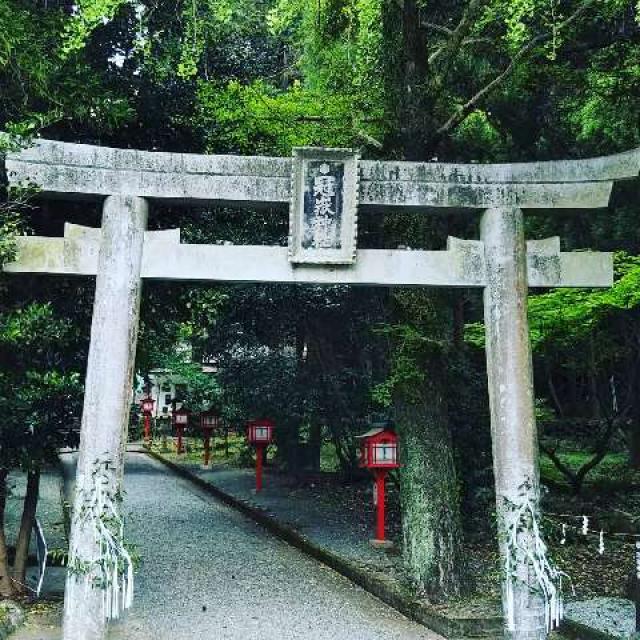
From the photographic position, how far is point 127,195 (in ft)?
21.6

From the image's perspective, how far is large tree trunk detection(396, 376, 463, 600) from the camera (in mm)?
7879

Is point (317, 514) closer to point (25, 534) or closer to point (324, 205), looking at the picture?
point (25, 534)

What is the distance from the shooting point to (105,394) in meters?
6.25

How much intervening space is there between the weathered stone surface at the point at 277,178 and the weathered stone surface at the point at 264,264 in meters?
0.43

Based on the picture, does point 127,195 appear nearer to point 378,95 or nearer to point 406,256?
point 406,256

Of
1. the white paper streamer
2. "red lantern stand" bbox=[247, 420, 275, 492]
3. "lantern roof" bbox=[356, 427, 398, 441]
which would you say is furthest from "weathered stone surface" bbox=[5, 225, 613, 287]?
"red lantern stand" bbox=[247, 420, 275, 492]

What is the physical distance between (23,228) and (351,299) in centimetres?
781

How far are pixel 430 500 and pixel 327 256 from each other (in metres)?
3.00

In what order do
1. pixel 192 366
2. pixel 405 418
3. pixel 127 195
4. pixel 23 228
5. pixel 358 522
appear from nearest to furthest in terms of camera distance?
pixel 127 195 → pixel 23 228 → pixel 405 418 → pixel 358 522 → pixel 192 366

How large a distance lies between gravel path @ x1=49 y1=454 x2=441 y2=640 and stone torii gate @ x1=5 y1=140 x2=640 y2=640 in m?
1.66

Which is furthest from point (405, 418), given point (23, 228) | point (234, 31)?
point (234, 31)

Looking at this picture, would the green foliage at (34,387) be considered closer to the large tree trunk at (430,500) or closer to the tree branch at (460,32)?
the large tree trunk at (430,500)

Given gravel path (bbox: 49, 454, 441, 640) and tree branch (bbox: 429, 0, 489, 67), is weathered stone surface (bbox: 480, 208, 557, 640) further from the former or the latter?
tree branch (bbox: 429, 0, 489, 67)

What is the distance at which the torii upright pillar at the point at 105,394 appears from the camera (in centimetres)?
603
